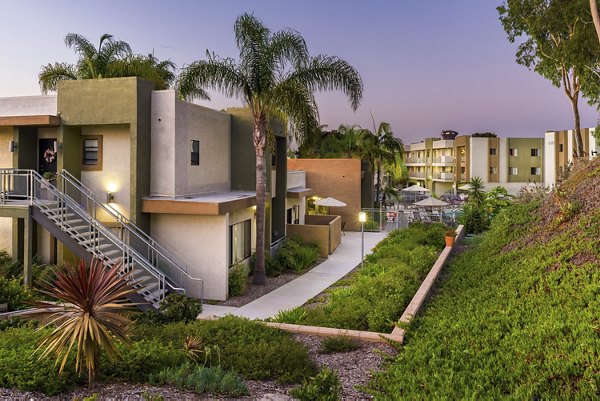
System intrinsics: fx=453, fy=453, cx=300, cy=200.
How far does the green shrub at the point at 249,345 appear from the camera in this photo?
20.5 feet

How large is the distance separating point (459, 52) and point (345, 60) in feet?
86.4

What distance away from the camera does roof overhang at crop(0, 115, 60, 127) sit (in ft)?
47.0

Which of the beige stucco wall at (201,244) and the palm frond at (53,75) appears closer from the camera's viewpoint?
the beige stucco wall at (201,244)

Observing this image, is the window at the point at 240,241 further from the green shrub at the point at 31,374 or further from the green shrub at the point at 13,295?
the green shrub at the point at 31,374

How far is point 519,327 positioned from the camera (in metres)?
6.86

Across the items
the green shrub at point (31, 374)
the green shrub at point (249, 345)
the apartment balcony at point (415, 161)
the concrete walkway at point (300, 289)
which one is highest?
the apartment balcony at point (415, 161)

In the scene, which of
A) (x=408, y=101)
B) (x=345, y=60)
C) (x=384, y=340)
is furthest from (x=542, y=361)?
(x=408, y=101)

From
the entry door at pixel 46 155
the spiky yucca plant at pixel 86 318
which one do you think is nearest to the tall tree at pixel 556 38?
the entry door at pixel 46 155

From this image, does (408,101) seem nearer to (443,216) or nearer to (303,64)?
(443,216)

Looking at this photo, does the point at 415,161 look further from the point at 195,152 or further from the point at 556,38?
the point at 195,152

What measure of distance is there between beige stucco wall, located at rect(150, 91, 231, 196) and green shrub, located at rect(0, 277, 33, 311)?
4.78 metres

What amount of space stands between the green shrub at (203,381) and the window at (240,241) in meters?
9.85

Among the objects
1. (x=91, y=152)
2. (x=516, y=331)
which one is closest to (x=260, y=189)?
(x=91, y=152)

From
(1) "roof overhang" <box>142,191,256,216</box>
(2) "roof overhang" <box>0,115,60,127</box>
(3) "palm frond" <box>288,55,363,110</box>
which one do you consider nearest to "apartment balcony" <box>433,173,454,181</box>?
(3) "palm frond" <box>288,55,363,110</box>
